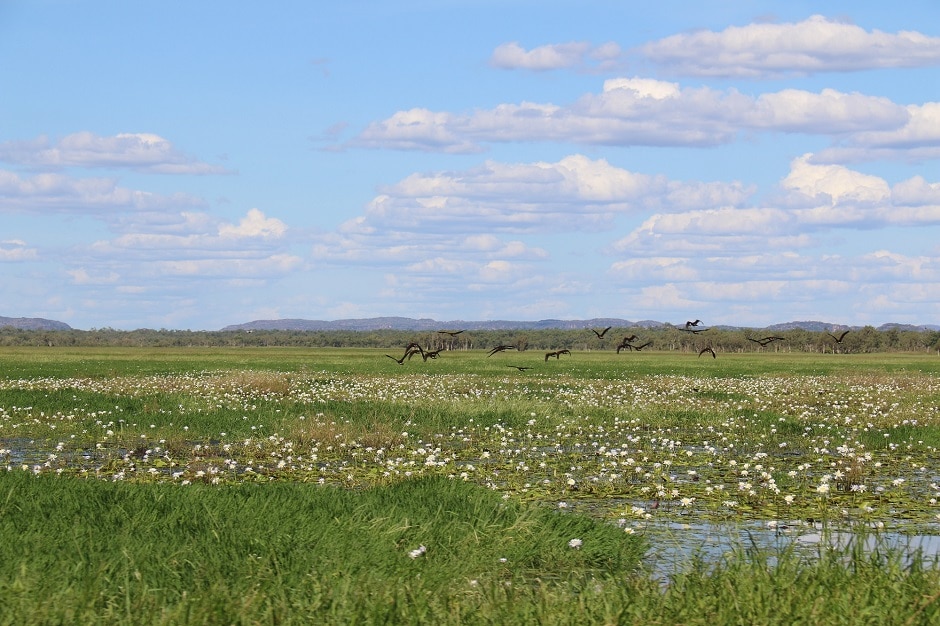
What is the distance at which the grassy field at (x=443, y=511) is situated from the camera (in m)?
7.33

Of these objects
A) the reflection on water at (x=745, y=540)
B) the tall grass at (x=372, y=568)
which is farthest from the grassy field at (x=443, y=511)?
the reflection on water at (x=745, y=540)

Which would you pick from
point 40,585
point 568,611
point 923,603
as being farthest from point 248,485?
point 923,603

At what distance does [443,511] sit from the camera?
455 inches

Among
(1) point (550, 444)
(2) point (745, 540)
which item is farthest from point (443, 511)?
(1) point (550, 444)

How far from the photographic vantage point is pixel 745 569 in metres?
8.16

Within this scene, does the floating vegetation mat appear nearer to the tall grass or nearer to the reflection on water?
the reflection on water

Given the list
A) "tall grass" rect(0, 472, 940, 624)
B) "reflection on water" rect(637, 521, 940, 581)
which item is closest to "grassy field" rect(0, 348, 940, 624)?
"tall grass" rect(0, 472, 940, 624)

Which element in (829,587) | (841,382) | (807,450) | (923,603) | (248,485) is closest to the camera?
(923,603)

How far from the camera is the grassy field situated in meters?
7.33

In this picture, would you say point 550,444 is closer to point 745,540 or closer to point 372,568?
point 745,540

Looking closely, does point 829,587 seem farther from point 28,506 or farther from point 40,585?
point 28,506

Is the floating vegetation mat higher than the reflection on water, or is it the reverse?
the floating vegetation mat

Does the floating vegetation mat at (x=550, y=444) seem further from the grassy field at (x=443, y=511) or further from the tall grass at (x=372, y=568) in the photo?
the tall grass at (x=372, y=568)

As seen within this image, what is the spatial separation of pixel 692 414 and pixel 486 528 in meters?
16.0
